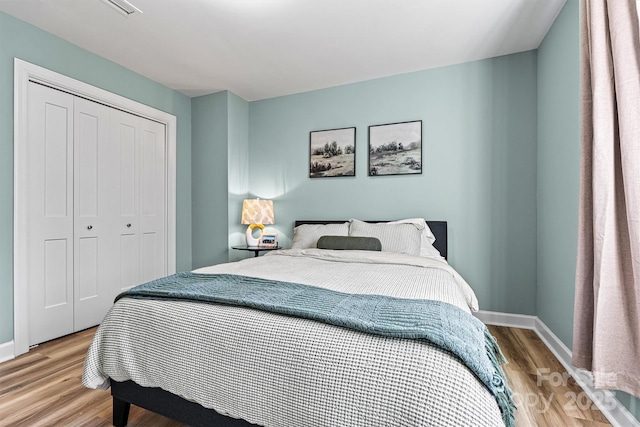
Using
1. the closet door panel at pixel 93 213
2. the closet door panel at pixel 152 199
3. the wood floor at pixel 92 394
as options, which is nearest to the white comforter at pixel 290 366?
the wood floor at pixel 92 394

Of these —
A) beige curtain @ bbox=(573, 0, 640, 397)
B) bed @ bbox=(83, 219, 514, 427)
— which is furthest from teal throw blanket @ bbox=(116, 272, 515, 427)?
beige curtain @ bbox=(573, 0, 640, 397)

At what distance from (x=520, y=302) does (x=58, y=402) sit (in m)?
3.39

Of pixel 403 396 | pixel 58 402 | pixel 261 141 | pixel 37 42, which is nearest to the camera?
pixel 403 396

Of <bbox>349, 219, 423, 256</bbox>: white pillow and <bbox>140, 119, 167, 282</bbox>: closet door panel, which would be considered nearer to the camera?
<bbox>349, 219, 423, 256</bbox>: white pillow

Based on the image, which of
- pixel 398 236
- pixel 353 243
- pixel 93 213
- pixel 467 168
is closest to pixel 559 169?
pixel 467 168

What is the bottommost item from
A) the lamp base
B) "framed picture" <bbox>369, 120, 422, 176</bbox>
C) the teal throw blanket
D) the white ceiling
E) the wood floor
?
the wood floor

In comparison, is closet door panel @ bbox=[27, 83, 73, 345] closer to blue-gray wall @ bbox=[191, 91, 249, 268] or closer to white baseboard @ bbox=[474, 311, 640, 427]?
blue-gray wall @ bbox=[191, 91, 249, 268]

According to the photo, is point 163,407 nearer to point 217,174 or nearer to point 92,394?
point 92,394

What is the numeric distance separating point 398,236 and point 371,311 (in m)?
1.60

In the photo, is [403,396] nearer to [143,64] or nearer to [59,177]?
[59,177]

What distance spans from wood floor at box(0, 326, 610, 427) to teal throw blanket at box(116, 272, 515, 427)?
0.67m

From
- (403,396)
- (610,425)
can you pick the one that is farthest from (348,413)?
(610,425)

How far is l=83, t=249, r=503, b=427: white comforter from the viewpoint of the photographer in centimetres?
83

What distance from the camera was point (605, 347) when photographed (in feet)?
4.55
